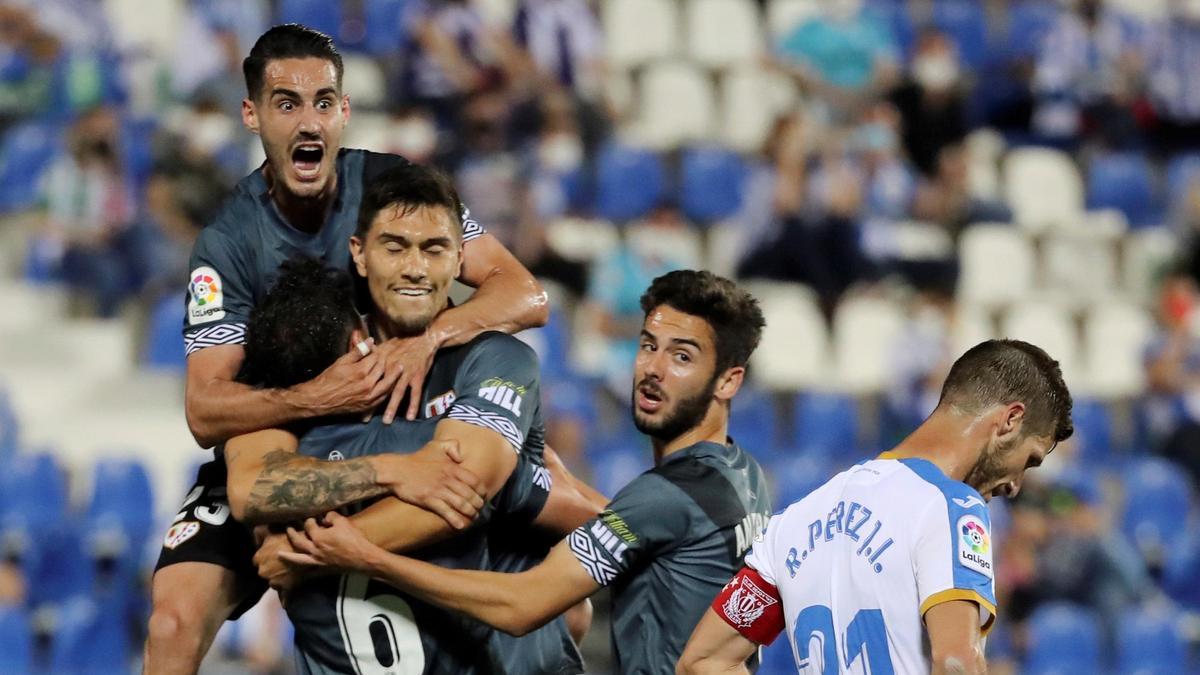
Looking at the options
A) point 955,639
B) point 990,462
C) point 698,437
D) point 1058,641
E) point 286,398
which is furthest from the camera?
point 1058,641

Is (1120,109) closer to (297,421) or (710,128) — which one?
(710,128)

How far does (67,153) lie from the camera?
11.8 m

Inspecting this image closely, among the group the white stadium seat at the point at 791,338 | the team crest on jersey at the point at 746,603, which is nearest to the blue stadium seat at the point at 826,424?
the white stadium seat at the point at 791,338

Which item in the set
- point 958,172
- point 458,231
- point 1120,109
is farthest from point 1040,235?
point 458,231

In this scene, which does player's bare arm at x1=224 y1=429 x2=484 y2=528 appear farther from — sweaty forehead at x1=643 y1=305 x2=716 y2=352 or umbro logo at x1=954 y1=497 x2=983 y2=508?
umbro logo at x1=954 y1=497 x2=983 y2=508

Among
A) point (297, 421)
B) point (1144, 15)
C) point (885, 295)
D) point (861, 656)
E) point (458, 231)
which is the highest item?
point (1144, 15)

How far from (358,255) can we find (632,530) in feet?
3.53

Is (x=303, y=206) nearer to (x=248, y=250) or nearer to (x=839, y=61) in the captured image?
(x=248, y=250)

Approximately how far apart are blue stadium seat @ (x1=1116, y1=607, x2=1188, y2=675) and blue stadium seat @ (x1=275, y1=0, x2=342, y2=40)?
24.2 feet

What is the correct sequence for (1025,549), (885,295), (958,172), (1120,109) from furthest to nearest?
(1120,109), (958,172), (885,295), (1025,549)

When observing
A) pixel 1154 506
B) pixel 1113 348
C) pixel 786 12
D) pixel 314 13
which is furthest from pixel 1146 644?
pixel 314 13

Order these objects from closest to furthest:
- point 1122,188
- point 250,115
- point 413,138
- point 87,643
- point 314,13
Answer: point 250,115 → point 87,643 → point 413,138 → point 314,13 → point 1122,188

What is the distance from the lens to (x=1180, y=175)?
1498cm

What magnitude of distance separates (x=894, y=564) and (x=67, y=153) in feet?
29.5
